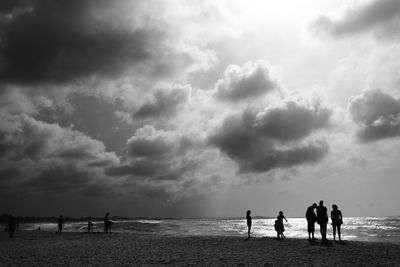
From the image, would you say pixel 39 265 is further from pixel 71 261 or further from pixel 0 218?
pixel 0 218

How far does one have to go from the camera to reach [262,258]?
1611cm

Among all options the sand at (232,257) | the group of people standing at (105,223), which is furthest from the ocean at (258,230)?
the sand at (232,257)

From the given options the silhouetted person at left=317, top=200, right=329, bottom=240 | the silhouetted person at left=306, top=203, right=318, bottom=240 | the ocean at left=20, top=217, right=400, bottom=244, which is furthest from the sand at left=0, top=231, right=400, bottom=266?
the ocean at left=20, top=217, right=400, bottom=244

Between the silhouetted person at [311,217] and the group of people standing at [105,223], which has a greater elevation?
the silhouetted person at [311,217]

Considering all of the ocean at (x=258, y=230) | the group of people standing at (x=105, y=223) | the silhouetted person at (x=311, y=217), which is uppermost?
the silhouetted person at (x=311, y=217)

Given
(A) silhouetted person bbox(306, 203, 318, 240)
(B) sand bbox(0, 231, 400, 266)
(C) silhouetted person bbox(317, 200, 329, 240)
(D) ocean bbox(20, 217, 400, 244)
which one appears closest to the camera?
(B) sand bbox(0, 231, 400, 266)

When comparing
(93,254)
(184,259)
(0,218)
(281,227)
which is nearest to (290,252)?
(184,259)

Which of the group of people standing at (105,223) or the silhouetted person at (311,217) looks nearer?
the silhouetted person at (311,217)

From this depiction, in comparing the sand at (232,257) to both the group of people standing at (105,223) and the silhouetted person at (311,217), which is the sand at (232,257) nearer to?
the silhouetted person at (311,217)

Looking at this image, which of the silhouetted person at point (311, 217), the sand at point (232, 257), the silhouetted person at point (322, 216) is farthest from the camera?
the silhouetted person at point (311, 217)

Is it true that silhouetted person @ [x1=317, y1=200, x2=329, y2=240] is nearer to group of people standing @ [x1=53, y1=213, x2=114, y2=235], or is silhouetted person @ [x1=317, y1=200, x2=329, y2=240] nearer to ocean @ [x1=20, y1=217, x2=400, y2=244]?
ocean @ [x1=20, y1=217, x2=400, y2=244]

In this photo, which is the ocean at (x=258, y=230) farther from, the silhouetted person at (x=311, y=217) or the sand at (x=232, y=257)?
the sand at (x=232, y=257)

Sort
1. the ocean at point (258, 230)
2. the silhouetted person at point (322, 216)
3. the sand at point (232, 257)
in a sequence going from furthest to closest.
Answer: the ocean at point (258, 230), the silhouetted person at point (322, 216), the sand at point (232, 257)

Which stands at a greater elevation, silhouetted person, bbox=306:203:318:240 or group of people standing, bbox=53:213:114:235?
silhouetted person, bbox=306:203:318:240
